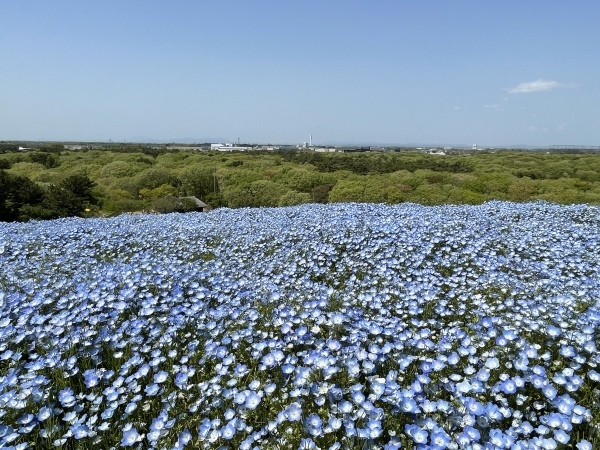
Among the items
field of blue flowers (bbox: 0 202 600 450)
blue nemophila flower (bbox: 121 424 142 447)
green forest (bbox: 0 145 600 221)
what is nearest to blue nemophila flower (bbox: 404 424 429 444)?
field of blue flowers (bbox: 0 202 600 450)

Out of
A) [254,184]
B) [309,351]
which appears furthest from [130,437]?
[254,184]

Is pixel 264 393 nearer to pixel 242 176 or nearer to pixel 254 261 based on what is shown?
pixel 254 261

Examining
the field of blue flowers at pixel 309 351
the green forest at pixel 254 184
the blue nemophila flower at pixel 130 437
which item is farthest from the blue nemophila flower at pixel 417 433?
the green forest at pixel 254 184

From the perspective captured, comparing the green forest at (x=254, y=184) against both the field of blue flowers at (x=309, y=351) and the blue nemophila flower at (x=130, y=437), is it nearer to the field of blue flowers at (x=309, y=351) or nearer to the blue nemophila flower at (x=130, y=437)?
the field of blue flowers at (x=309, y=351)

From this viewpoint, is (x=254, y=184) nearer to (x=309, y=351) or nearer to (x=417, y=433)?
(x=309, y=351)

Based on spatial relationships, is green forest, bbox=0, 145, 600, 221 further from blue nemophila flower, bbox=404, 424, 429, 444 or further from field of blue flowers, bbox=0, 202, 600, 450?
blue nemophila flower, bbox=404, 424, 429, 444

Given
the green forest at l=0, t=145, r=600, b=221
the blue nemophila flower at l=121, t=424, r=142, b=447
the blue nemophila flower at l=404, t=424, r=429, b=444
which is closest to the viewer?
the blue nemophila flower at l=404, t=424, r=429, b=444

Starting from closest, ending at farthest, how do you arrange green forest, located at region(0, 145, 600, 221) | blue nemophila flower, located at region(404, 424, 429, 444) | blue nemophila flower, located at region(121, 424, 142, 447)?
blue nemophila flower, located at region(404, 424, 429, 444)
blue nemophila flower, located at region(121, 424, 142, 447)
green forest, located at region(0, 145, 600, 221)
